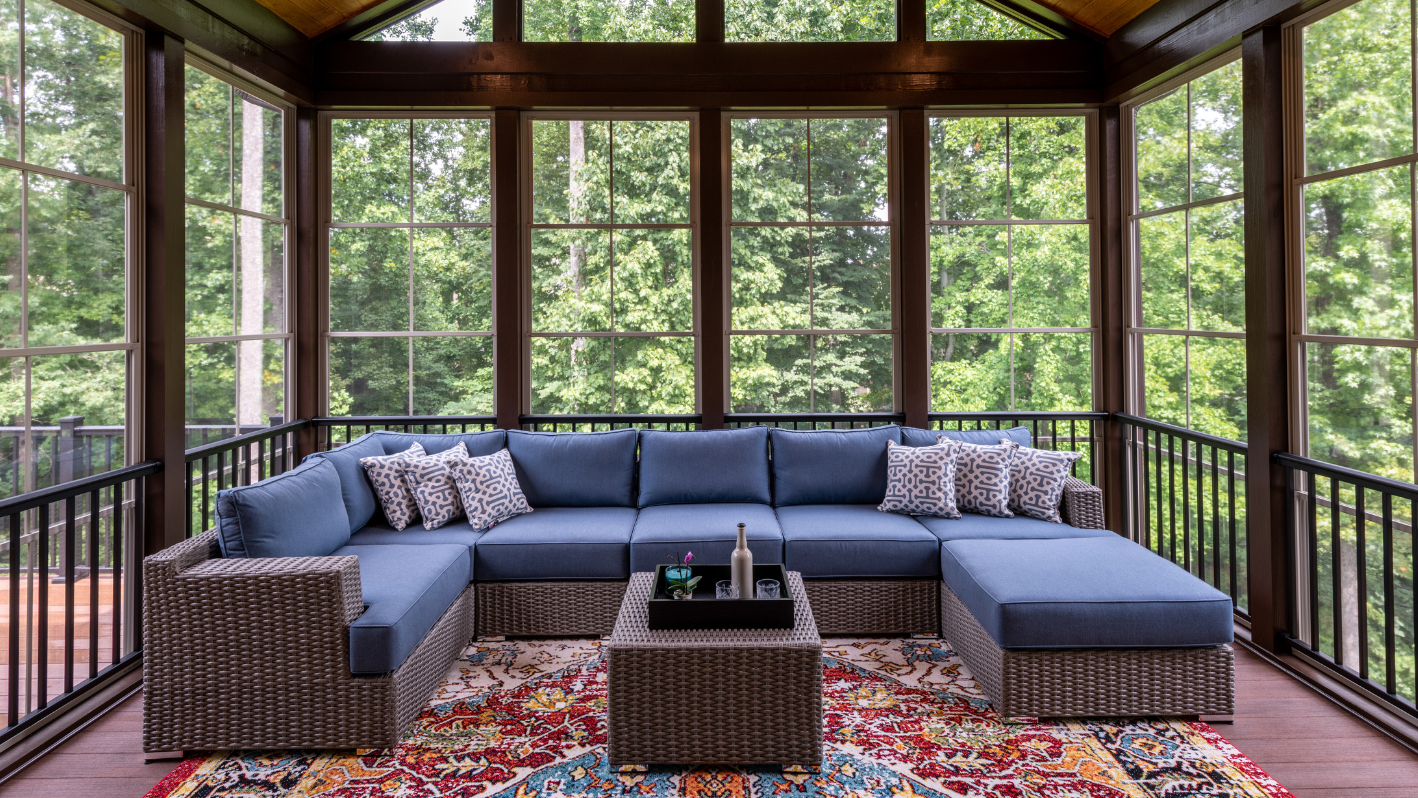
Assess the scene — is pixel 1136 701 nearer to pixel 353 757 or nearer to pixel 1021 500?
pixel 1021 500

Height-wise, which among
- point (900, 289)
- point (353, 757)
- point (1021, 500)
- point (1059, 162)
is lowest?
point (353, 757)

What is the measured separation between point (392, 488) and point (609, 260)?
1803mm

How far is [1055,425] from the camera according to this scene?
15.4 ft

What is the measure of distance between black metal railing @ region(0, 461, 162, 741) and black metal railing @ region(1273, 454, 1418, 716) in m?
4.63

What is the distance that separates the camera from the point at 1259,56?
132 inches

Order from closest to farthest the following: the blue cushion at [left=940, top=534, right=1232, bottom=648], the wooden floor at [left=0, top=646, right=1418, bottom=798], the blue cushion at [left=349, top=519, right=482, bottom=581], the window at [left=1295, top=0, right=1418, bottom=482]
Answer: the wooden floor at [left=0, top=646, right=1418, bottom=798]
the blue cushion at [left=940, top=534, right=1232, bottom=648]
the window at [left=1295, top=0, right=1418, bottom=482]
the blue cushion at [left=349, top=519, right=482, bottom=581]

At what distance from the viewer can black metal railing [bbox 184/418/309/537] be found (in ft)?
11.8

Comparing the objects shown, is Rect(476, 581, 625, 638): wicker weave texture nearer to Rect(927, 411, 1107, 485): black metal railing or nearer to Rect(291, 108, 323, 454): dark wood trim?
Rect(291, 108, 323, 454): dark wood trim

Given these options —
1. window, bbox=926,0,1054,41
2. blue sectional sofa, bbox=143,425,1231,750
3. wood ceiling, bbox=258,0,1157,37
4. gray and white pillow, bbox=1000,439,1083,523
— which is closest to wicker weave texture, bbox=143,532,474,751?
blue sectional sofa, bbox=143,425,1231,750

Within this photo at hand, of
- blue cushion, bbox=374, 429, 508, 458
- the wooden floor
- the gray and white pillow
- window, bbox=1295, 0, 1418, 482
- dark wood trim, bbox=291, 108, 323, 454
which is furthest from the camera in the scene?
dark wood trim, bbox=291, 108, 323, 454

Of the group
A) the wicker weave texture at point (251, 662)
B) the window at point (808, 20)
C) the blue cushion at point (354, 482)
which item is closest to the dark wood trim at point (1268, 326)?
the window at point (808, 20)

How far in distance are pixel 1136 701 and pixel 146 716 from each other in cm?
334

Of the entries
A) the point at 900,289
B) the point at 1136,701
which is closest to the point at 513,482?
the point at 900,289

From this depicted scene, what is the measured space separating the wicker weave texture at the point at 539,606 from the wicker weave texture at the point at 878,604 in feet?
3.08
